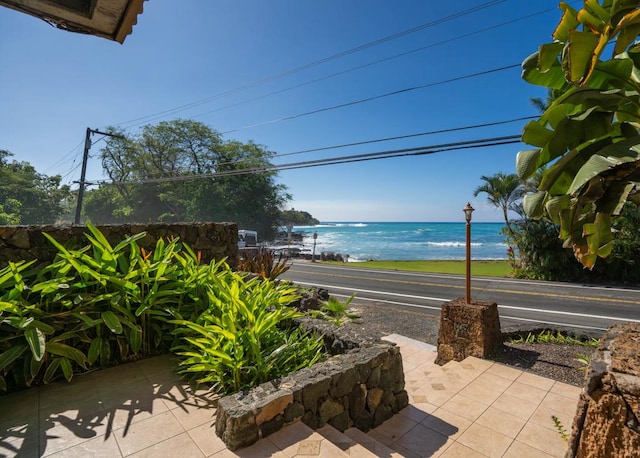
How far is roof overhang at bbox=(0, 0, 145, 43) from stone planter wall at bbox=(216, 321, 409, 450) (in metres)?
2.97

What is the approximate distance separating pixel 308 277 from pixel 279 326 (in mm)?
11378

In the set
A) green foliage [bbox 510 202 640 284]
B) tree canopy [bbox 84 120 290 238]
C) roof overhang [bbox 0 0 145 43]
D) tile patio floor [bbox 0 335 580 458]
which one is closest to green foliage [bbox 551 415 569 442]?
tile patio floor [bbox 0 335 580 458]

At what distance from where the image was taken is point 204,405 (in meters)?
2.38

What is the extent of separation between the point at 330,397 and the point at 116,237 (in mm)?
4198

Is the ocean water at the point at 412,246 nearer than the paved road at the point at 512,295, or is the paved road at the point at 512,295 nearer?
the paved road at the point at 512,295

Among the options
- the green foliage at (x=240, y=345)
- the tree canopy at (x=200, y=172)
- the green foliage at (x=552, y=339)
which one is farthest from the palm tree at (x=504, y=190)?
the tree canopy at (x=200, y=172)

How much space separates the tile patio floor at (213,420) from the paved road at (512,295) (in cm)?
512

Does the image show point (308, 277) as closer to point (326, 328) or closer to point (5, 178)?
point (326, 328)

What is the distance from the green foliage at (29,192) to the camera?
98.6 feet

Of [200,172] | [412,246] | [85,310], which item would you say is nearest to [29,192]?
[200,172]

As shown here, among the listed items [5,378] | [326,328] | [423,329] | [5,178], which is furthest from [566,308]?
[5,178]

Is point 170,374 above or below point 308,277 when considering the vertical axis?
above

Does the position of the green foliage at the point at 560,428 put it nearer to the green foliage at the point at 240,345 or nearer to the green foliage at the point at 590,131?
the green foliage at the point at 590,131

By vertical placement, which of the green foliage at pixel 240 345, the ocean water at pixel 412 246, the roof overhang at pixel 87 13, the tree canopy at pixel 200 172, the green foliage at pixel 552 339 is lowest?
the ocean water at pixel 412 246
